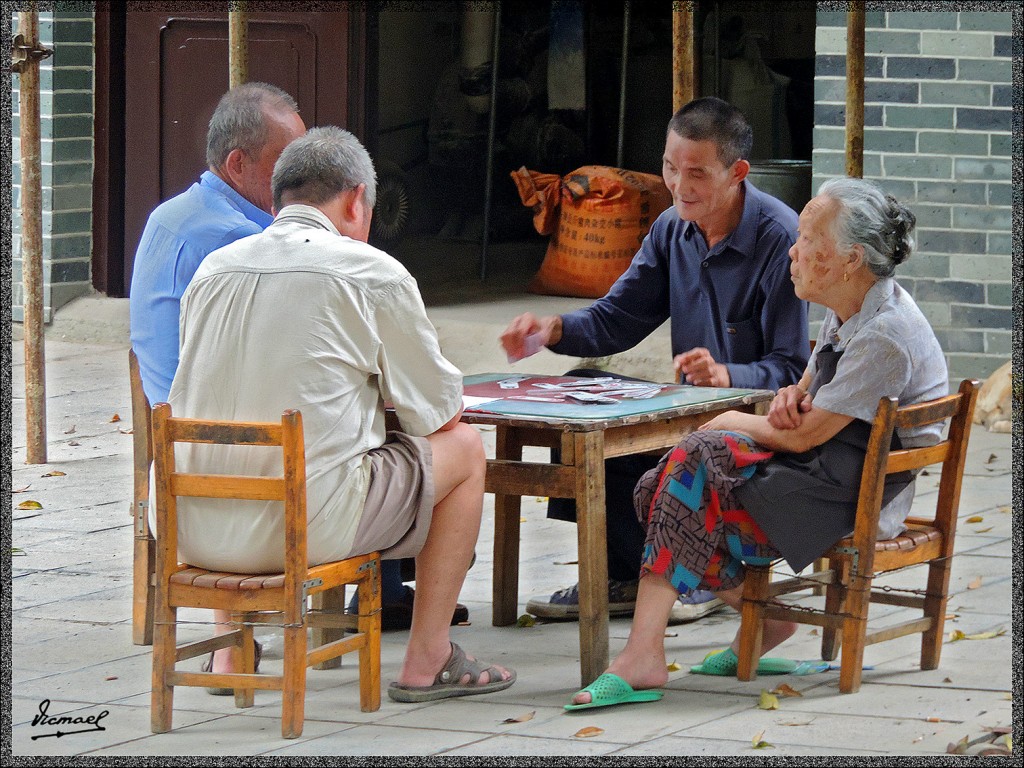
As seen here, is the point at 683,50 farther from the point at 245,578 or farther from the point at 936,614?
the point at 245,578

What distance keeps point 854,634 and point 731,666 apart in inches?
14.8

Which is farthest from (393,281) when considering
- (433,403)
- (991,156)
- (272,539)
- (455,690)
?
(991,156)

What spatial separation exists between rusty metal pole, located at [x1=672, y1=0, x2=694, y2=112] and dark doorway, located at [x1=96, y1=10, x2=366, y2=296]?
365 cm

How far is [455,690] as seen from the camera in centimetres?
425

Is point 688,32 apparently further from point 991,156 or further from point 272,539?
point 272,539

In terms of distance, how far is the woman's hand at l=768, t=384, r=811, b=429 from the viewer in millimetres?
4207

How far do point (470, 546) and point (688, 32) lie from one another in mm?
2645

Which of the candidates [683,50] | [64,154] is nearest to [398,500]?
[683,50]

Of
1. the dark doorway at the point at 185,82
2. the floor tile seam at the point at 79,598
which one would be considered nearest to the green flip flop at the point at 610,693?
the floor tile seam at the point at 79,598

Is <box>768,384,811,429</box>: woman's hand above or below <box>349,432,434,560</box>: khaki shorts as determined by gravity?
above

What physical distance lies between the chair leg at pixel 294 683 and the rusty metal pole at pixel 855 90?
11.2 feet

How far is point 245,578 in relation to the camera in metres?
3.88

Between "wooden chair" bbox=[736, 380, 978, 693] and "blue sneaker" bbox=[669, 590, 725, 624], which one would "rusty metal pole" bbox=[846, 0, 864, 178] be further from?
"wooden chair" bbox=[736, 380, 978, 693]

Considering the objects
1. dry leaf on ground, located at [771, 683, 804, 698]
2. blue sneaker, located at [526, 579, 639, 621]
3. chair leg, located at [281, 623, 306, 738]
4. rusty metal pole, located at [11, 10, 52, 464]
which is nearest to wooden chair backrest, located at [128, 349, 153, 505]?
chair leg, located at [281, 623, 306, 738]
